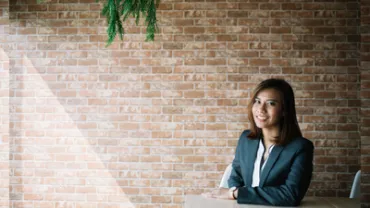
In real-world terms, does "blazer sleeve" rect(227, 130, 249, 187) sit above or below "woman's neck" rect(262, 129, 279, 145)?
below

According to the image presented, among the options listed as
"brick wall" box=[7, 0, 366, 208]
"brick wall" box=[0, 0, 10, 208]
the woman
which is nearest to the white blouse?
the woman

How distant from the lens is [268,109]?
8.18ft

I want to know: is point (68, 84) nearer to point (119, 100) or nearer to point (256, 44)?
point (119, 100)

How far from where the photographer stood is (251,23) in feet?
14.4

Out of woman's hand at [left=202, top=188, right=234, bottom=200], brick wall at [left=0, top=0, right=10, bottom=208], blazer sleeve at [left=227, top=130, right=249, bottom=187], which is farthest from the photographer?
brick wall at [left=0, top=0, right=10, bottom=208]

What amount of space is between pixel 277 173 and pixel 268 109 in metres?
0.38

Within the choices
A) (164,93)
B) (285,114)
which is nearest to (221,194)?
(285,114)

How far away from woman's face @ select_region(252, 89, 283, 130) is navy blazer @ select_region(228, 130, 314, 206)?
141mm

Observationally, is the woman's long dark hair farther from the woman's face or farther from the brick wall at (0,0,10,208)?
the brick wall at (0,0,10,208)

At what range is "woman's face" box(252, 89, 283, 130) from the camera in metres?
2.48

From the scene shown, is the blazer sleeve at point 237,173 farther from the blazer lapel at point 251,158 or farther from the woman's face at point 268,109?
the woman's face at point 268,109

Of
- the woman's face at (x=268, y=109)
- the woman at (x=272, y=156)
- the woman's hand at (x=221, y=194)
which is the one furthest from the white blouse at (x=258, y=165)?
the woman's hand at (x=221, y=194)

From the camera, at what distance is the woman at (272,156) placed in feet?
7.41

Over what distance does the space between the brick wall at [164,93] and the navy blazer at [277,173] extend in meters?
1.78
